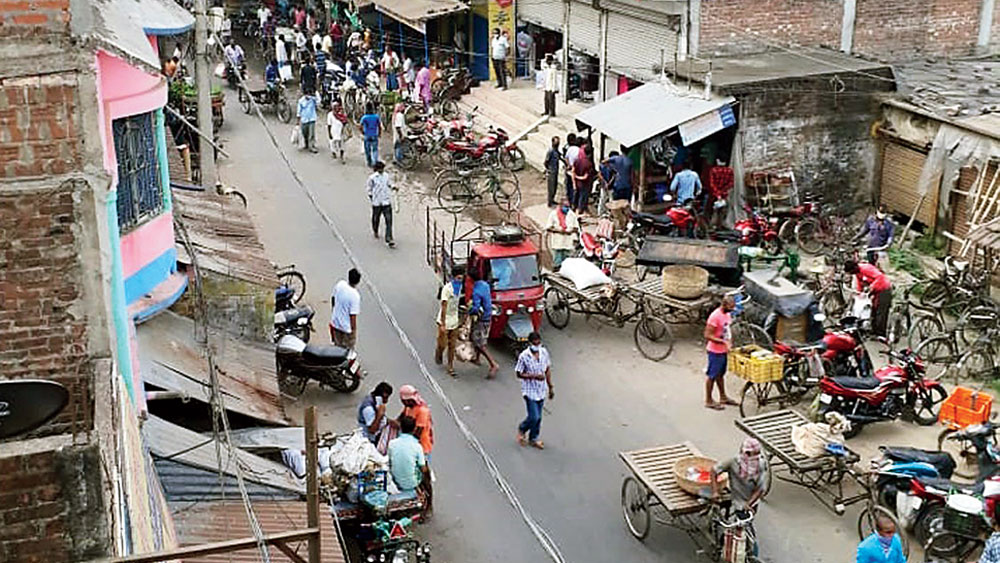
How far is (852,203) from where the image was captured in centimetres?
2058

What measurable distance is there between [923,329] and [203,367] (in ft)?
31.1

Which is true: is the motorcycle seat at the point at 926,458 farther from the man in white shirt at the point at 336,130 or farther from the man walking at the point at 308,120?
the man walking at the point at 308,120

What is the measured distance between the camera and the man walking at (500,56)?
29.0m

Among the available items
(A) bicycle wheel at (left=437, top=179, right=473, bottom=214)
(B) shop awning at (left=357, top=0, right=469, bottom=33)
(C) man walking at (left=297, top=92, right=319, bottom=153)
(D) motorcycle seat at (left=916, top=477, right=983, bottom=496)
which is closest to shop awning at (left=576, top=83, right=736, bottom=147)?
(A) bicycle wheel at (left=437, top=179, right=473, bottom=214)

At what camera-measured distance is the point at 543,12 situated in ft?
92.6

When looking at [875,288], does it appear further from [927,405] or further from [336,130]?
[336,130]

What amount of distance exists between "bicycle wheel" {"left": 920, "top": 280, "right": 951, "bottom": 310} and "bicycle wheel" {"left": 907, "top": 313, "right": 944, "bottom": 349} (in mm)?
518

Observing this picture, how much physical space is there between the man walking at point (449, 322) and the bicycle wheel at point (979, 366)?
6316mm

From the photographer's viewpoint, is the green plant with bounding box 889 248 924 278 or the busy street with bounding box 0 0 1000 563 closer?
the busy street with bounding box 0 0 1000 563

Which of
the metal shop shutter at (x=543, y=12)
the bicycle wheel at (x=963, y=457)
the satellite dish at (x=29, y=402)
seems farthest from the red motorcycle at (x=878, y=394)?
the metal shop shutter at (x=543, y=12)

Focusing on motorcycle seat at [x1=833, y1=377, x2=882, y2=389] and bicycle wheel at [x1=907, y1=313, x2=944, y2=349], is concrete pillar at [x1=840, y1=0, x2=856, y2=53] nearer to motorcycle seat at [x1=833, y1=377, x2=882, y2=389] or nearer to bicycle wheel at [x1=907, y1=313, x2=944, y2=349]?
bicycle wheel at [x1=907, y1=313, x2=944, y2=349]

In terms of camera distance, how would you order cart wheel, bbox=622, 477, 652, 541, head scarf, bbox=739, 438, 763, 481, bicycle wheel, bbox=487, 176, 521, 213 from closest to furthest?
head scarf, bbox=739, 438, 763, 481 < cart wheel, bbox=622, 477, 652, 541 < bicycle wheel, bbox=487, 176, 521, 213

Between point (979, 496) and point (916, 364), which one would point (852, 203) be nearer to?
point (916, 364)

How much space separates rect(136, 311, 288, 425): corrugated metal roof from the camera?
11133mm
